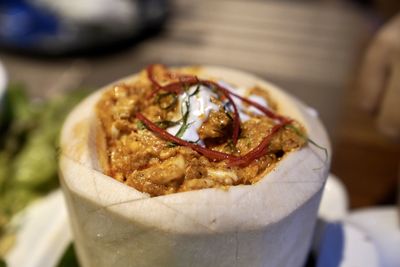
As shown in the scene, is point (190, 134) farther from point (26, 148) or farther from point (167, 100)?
point (26, 148)

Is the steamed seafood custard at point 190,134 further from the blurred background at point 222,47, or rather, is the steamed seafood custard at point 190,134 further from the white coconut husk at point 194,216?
the blurred background at point 222,47

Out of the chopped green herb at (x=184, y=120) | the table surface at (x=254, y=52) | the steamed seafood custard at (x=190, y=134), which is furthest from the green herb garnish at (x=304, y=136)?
the table surface at (x=254, y=52)

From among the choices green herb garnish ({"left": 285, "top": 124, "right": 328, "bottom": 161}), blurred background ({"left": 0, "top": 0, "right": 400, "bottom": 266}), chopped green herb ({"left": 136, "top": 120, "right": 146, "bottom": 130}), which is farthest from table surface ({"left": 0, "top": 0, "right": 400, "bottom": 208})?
chopped green herb ({"left": 136, "top": 120, "right": 146, "bottom": 130})

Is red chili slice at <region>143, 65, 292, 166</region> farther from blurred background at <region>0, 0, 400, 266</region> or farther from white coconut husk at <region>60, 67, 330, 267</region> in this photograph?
blurred background at <region>0, 0, 400, 266</region>

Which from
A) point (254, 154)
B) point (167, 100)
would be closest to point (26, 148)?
point (167, 100)

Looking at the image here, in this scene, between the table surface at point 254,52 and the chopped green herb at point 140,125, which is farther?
the table surface at point 254,52

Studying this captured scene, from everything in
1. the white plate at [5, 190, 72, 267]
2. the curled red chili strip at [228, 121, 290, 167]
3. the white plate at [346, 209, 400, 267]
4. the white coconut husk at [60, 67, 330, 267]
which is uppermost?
the curled red chili strip at [228, 121, 290, 167]

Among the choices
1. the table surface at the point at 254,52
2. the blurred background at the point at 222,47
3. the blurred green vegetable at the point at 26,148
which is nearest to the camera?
the blurred green vegetable at the point at 26,148

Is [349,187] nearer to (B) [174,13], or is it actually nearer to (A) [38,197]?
(A) [38,197]
